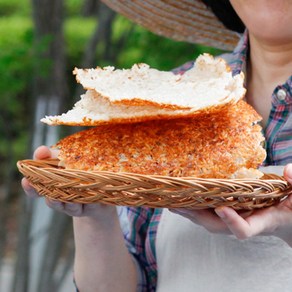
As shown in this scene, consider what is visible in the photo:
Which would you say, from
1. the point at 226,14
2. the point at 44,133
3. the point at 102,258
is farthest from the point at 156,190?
the point at 44,133

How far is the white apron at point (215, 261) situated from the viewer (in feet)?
5.39

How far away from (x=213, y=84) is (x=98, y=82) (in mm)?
260

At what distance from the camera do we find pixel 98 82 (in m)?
1.57

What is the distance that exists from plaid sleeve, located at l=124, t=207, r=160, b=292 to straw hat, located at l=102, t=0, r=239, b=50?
71cm

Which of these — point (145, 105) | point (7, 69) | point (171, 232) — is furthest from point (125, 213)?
point (7, 69)

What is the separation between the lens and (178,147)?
58.4 inches

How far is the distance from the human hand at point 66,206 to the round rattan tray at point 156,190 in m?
0.10

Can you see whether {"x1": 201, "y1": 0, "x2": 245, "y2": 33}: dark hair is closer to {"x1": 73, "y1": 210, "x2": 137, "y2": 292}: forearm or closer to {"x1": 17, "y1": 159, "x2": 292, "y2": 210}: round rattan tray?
{"x1": 73, "y1": 210, "x2": 137, "y2": 292}: forearm

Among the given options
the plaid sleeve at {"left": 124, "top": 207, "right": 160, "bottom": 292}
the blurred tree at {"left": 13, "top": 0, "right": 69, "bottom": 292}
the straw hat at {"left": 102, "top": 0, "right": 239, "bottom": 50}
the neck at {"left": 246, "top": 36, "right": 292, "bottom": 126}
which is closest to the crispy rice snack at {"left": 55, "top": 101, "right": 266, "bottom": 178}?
the neck at {"left": 246, "top": 36, "right": 292, "bottom": 126}

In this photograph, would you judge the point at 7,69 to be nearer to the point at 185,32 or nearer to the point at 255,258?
the point at 185,32

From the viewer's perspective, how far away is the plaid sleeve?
1934 millimetres

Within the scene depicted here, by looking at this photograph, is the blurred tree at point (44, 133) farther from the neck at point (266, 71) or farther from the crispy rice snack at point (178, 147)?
the crispy rice snack at point (178, 147)

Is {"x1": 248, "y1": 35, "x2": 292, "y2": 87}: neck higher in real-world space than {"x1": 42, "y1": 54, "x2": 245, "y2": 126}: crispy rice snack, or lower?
higher

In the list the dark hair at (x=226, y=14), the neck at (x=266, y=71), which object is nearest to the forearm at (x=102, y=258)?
the neck at (x=266, y=71)
